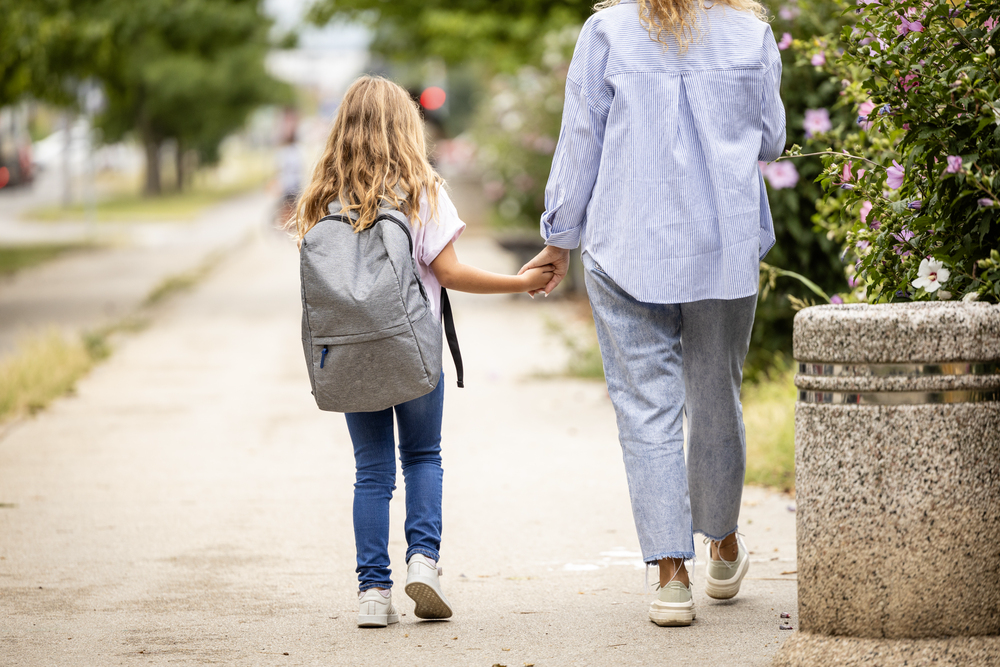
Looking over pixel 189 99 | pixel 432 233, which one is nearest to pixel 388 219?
Result: pixel 432 233

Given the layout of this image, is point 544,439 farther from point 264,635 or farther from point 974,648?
point 974,648

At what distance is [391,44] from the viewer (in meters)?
24.1

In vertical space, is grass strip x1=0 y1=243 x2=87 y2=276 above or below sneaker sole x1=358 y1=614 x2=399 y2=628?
below

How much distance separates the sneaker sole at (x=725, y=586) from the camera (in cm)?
367

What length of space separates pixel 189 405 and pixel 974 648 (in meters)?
5.62

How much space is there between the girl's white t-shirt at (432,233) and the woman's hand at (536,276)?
239 mm

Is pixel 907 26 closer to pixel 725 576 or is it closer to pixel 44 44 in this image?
pixel 725 576

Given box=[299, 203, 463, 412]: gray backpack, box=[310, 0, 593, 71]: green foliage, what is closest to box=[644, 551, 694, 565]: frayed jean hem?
box=[299, 203, 463, 412]: gray backpack

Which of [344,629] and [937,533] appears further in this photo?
[344,629]

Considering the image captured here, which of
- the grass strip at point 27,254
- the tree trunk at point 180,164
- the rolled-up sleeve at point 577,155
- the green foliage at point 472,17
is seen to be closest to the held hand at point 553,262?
the rolled-up sleeve at point 577,155

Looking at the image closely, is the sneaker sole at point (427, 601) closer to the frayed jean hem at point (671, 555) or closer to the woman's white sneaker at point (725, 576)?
the frayed jean hem at point (671, 555)

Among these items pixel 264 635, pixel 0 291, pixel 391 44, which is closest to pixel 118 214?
pixel 391 44

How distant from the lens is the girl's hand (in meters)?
3.62

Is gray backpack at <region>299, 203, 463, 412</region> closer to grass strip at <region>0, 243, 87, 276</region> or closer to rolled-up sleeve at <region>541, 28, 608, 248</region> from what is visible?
rolled-up sleeve at <region>541, 28, 608, 248</region>
